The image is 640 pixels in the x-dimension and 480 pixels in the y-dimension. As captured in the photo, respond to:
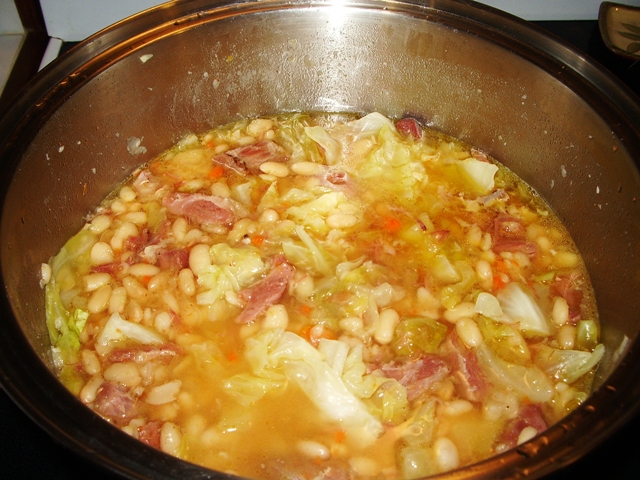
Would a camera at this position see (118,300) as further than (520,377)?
Yes

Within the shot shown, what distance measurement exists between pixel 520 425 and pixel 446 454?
338 millimetres

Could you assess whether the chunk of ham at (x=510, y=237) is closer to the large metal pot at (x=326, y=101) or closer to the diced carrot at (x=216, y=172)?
the large metal pot at (x=326, y=101)

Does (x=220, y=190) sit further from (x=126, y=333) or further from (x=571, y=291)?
(x=571, y=291)

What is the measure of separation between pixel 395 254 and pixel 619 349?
1051 mm

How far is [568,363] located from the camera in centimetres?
250

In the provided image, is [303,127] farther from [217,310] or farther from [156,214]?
[217,310]

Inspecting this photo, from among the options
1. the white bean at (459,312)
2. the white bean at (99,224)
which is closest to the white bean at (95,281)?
the white bean at (99,224)

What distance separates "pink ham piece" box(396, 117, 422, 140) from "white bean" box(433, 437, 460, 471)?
5.95 feet

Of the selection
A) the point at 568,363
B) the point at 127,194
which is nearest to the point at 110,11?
the point at 127,194

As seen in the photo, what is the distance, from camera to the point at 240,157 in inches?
127

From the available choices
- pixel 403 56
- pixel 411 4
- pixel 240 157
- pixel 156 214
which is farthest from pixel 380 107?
pixel 156 214

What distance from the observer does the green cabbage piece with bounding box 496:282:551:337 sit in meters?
2.62

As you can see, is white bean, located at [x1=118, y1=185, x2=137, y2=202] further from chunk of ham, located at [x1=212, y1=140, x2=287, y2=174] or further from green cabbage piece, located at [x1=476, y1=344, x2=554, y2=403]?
green cabbage piece, located at [x1=476, y1=344, x2=554, y2=403]

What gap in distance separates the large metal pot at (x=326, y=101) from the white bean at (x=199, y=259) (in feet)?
2.22
